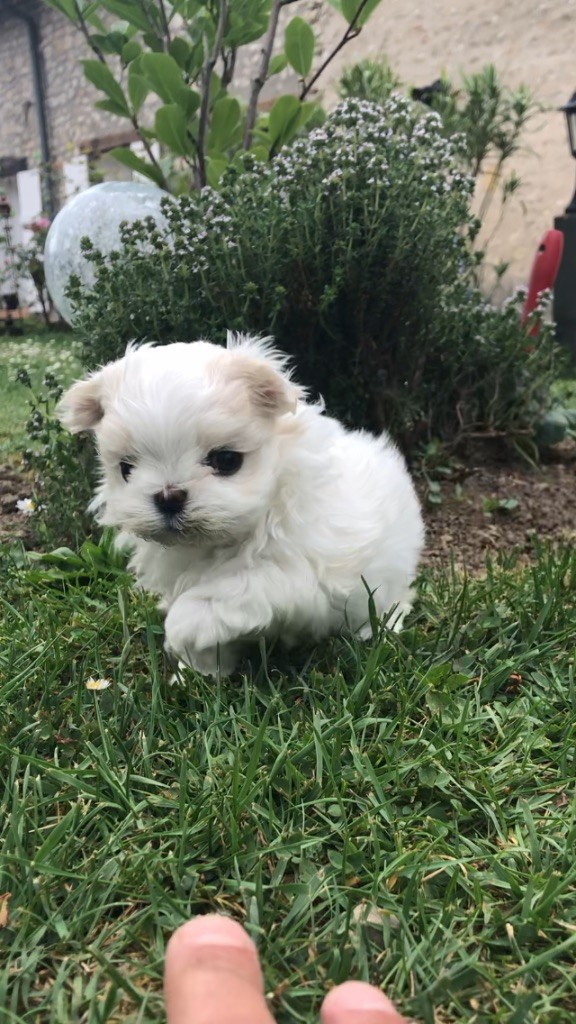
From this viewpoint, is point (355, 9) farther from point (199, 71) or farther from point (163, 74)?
point (163, 74)

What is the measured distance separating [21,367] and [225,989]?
294 cm

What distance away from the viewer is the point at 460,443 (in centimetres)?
414

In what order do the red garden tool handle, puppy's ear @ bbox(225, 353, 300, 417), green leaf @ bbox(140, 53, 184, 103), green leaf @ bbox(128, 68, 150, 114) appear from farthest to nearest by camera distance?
the red garden tool handle, green leaf @ bbox(128, 68, 150, 114), green leaf @ bbox(140, 53, 184, 103), puppy's ear @ bbox(225, 353, 300, 417)

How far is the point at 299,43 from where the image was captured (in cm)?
390

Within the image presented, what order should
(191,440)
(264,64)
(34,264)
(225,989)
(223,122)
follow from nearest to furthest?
(225,989) < (191,440) < (223,122) < (264,64) < (34,264)

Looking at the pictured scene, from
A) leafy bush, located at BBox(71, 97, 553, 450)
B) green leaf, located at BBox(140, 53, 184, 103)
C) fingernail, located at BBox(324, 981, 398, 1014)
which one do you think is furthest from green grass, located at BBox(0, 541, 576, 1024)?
green leaf, located at BBox(140, 53, 184, 103)

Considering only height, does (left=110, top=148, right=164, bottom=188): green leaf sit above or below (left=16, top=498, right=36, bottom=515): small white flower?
above

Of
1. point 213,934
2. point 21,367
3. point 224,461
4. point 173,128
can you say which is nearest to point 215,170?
point 173,128

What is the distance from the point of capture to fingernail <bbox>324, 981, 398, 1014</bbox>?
1.12 meters

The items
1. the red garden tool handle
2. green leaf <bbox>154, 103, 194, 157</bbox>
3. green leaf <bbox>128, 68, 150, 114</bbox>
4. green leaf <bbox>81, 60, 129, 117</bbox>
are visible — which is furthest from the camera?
the red garden tool handle

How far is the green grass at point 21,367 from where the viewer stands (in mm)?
4915

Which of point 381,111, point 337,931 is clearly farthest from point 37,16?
point 337,931

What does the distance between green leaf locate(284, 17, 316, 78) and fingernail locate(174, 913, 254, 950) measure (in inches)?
158

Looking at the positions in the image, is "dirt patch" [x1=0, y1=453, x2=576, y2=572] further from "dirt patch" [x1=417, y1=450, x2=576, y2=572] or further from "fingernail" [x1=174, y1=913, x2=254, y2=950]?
"fingernail" [x1=174, y1=913, x2=254, y2=950]
